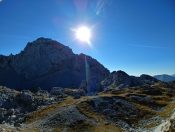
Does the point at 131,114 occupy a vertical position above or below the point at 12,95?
below

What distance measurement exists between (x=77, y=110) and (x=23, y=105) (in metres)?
41.7

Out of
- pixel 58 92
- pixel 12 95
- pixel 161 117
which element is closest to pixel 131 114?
pixel 161 117

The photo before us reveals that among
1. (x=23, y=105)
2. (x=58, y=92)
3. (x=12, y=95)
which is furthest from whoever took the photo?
(x=58, y=92)

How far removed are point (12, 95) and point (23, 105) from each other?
12.4 m

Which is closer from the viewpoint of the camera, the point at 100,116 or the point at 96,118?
the point at 96,118

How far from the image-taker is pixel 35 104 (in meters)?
126

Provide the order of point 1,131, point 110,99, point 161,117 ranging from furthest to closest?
point 110,99 < point 161,117 < point 1,131

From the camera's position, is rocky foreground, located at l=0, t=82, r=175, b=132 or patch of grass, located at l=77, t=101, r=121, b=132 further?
rocky foreground, located at l=0, t=82, r=175, b=132

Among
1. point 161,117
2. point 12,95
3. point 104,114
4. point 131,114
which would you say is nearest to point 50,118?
point 104,114

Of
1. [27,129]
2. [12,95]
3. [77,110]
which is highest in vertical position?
[12,95]

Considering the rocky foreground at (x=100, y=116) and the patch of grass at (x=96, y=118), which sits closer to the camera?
the patch of grass at (x=96, y=118)

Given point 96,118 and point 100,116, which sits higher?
point 100,116

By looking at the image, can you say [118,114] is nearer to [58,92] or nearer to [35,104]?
[35,104]

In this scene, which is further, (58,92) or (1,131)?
(58,92)
